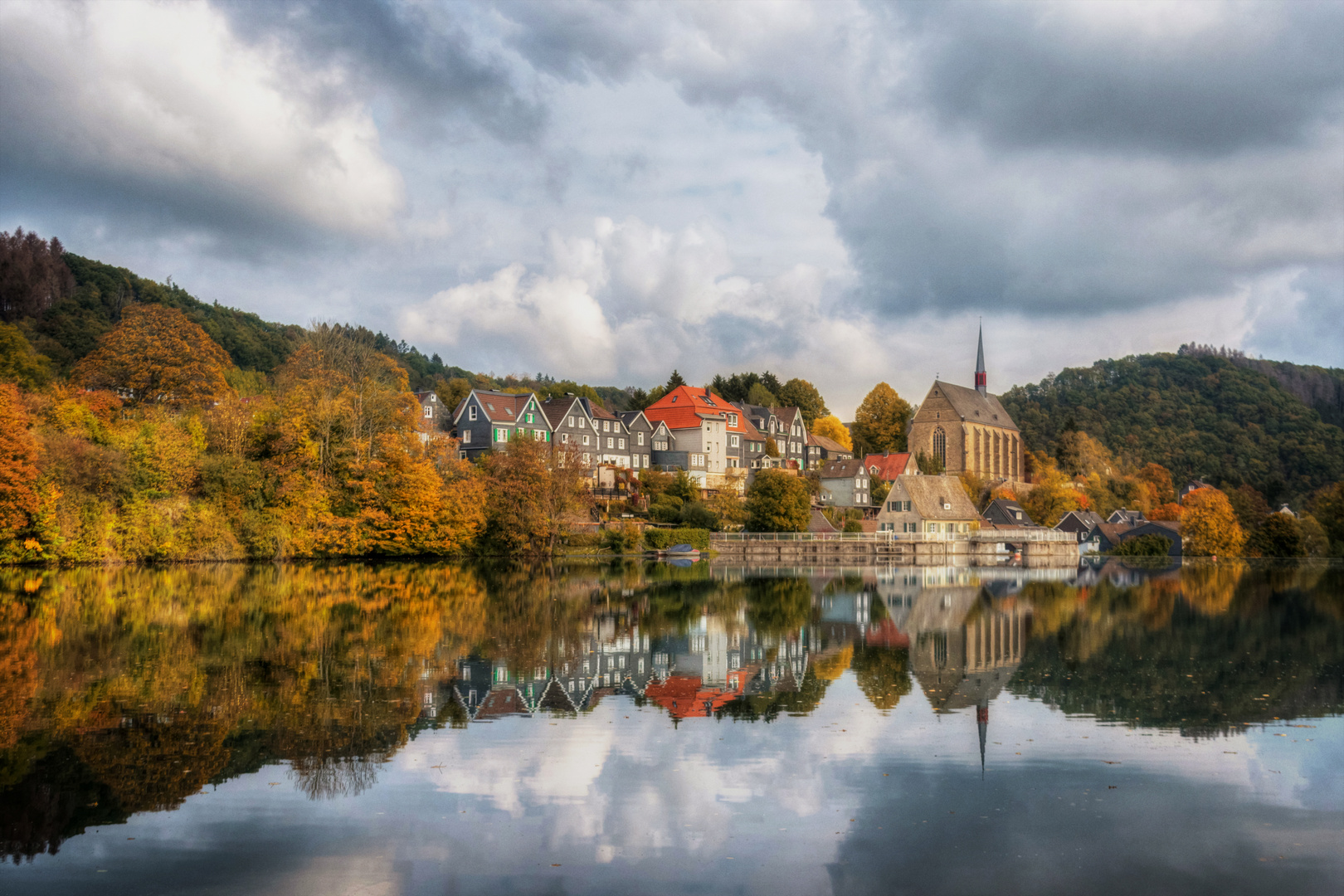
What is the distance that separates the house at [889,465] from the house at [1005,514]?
8322 millimetres

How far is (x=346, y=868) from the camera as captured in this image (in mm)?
7875

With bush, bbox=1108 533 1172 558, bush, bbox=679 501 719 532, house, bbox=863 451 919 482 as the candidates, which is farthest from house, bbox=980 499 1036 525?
bush, bbox=679 501 719 532

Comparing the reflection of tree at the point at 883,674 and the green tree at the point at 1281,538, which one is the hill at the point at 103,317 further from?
the green tree at the point at 1281,538

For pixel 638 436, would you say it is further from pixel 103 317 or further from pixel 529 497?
pixel 103 317

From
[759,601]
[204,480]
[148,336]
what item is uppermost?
[148,336]

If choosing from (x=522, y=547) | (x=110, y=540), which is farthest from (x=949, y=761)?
(x=522, y=547)

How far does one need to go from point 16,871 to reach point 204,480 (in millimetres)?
43299

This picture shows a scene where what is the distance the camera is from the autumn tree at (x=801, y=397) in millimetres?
116062

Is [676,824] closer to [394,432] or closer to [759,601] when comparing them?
[759,601]

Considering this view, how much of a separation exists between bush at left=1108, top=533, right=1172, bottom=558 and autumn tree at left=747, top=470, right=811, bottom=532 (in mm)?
32766

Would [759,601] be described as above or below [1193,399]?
below

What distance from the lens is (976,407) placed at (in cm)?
11869

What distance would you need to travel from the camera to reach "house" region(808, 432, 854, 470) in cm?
10481

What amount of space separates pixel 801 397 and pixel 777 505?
156 ft
